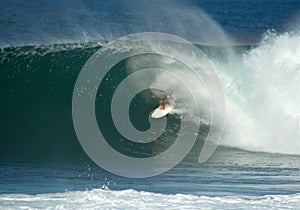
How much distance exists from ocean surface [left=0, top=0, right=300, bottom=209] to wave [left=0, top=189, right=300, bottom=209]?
0.06ft

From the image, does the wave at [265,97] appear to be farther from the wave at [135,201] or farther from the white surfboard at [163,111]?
the wave at [135,201]

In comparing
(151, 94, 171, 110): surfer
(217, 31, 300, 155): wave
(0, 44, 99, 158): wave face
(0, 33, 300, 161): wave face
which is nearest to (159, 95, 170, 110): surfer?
(151, 94, 171, 110): surfer

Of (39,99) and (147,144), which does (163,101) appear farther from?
(39,99)

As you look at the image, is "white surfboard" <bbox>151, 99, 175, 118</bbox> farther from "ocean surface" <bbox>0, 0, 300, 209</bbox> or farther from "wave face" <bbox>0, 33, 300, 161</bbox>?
"wave face" <bbox>0, 33, 300, 161</bbox>

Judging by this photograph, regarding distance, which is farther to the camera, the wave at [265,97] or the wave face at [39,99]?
the wave at [265,97]

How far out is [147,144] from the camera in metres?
21.0

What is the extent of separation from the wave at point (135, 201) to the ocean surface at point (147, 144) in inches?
0.7

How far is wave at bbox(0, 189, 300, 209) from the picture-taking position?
1474 centimetres

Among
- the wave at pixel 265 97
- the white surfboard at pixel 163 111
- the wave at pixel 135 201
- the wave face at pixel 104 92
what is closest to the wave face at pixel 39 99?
the wave face at pixel 104 92

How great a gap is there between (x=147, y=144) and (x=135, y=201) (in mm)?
5982

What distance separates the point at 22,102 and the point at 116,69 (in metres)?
3.06

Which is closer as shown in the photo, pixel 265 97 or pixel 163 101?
pixel 163 101

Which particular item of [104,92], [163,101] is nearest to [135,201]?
[163,101]

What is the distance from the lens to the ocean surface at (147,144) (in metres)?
15.5
